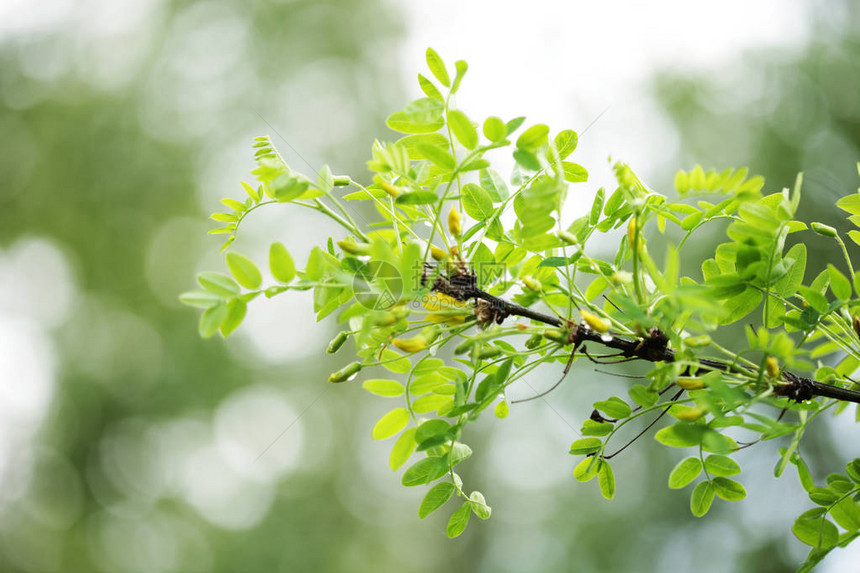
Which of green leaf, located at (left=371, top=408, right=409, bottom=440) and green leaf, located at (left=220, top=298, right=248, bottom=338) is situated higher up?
green leaf, located at (left=220, top=298, right=248, bottom=338)

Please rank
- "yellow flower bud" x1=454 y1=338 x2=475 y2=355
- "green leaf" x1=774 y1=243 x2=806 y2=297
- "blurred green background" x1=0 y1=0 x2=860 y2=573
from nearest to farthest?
"yellow flower bud" x1=454 y1=338 x2=475 y2=355, "green leaf" x1=774 y1=243 x2=806 y2=297, "blurred green background" x1=0 y1=0 x2=860 y2=573

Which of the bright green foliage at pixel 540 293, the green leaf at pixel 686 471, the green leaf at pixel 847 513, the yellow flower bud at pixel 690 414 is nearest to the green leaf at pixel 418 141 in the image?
the bright green foliage at pixel 540 293

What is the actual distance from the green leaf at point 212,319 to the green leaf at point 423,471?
22 cm

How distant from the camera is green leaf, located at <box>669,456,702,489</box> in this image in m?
0.62

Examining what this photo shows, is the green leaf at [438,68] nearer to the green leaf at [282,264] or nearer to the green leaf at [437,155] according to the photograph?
the green leaf at [437,155]

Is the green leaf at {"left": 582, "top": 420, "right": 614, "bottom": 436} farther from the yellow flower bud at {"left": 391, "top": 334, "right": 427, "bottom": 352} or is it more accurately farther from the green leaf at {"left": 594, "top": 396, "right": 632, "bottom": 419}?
the yellow flower bud at {"left": 391, "top": 334, "right": 427, "bottom": 352}

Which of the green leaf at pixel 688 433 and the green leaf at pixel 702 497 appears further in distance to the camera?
the green leaf at pixel 702 497

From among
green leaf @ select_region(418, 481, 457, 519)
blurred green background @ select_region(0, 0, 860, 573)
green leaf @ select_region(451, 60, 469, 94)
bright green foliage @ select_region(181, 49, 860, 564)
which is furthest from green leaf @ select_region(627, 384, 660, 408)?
blurred green background @ select_region(0, 0, 860, 573)

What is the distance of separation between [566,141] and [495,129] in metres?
0.13

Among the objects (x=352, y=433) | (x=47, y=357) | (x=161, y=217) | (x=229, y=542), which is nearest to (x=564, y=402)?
(x=352, y=433)

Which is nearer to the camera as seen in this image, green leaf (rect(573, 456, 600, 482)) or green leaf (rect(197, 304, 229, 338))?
green leaf (rect(197, 304, 229, 338))

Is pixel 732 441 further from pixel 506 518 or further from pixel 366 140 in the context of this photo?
pixel 366 140

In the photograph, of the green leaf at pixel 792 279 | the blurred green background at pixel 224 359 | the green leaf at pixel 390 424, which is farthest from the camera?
the blurred green background at pixel 224 359

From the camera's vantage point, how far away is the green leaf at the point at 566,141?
593 mm
